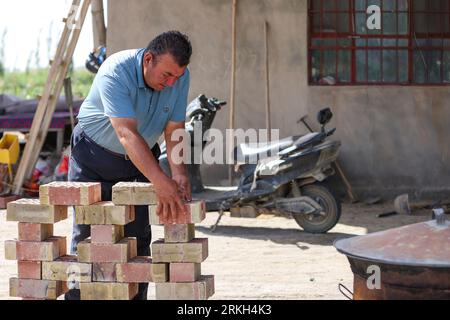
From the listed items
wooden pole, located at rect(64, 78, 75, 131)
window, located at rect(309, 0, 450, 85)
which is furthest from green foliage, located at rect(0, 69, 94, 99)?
window, located at rect(309, 0, 450, 85)

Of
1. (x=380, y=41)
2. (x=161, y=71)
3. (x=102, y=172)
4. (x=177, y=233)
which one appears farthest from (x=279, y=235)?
(x=161, y=71)

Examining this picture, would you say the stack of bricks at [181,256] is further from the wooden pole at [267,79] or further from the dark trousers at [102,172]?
the wooden pole at [267,79]

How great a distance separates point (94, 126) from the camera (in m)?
5.23

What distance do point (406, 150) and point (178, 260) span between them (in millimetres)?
6365

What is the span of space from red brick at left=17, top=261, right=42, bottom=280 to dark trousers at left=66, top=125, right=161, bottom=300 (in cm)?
33

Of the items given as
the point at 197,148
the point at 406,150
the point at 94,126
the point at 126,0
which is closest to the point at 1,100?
the point at 126,0

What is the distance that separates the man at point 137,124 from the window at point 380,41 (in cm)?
562

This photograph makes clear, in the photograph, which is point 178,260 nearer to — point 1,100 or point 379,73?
point 379,73

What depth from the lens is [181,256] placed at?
4871mm

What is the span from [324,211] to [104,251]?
422 centimetres

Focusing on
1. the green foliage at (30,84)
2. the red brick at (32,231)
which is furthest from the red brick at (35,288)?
the green foliage at (30,84)

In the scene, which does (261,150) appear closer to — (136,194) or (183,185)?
(183,185)

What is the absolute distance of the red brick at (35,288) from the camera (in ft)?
16.4

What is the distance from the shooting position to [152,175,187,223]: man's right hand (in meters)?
4.65
